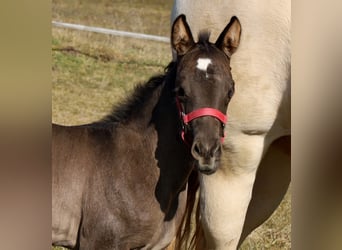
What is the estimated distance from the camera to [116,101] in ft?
7.36

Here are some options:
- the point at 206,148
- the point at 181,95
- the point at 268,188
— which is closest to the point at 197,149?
the point at 206,148

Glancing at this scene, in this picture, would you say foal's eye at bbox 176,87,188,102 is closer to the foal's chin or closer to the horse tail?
the foal's chin

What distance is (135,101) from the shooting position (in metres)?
2.12

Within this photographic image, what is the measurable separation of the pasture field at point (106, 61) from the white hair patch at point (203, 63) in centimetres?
40

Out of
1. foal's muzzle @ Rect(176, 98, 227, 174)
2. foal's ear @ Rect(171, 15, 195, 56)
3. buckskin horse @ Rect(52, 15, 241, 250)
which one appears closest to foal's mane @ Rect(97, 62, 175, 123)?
buckskin horse @ Rect(52, 15, 241, 250)

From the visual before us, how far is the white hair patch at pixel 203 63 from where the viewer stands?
189 cm

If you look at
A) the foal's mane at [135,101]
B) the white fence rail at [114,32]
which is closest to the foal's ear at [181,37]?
the foal's mane at [135,101]

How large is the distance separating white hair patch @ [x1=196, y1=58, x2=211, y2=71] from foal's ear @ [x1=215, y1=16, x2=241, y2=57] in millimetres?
111

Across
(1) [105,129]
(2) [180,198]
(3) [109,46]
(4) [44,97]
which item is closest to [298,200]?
(2) [180,198]

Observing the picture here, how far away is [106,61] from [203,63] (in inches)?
22.6

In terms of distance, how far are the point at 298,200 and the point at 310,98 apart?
344mm

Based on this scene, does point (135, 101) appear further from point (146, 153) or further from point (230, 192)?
point (230, 192)

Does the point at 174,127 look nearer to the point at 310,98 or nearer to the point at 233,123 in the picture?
the point at 233,123

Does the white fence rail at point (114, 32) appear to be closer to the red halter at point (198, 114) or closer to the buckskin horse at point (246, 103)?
the buckskin horse at point (246, 103)
